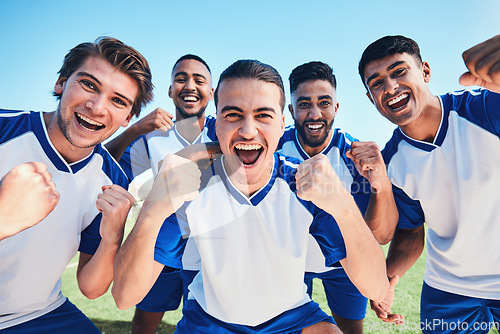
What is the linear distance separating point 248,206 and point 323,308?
2966 millimetres

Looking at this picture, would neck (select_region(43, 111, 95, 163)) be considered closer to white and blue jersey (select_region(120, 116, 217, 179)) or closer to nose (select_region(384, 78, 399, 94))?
white and blue jersey (select_region(120, 116, 217, 179))

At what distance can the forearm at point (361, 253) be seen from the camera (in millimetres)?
1556

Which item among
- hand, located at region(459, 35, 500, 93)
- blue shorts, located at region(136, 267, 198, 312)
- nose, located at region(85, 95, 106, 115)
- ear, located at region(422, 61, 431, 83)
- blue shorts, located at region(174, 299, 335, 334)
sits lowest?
blue shorts, located at region(136, 267, 198, 312)

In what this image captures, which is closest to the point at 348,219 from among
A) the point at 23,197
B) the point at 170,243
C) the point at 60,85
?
the point at 170,243

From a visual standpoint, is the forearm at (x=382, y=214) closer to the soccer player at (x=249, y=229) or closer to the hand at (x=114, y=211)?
the soccer player at (x=249, y=229)

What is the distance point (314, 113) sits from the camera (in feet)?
9.87

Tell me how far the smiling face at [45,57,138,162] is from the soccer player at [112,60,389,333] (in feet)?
2.24

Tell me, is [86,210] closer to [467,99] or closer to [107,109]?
[107,109]

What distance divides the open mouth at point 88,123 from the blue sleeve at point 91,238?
0.57 meters

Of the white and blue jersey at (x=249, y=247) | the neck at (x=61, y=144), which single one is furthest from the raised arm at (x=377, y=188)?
the neck at (x=61, y=144)

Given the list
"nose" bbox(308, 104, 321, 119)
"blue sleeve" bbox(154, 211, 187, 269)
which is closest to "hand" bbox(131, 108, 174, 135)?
"nose" bbox(308, 104, 321, 119)

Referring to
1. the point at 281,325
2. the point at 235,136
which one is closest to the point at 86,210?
the point at 235,136

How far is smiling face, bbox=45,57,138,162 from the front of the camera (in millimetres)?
2021

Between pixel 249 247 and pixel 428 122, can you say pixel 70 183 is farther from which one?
pixel 428 122
